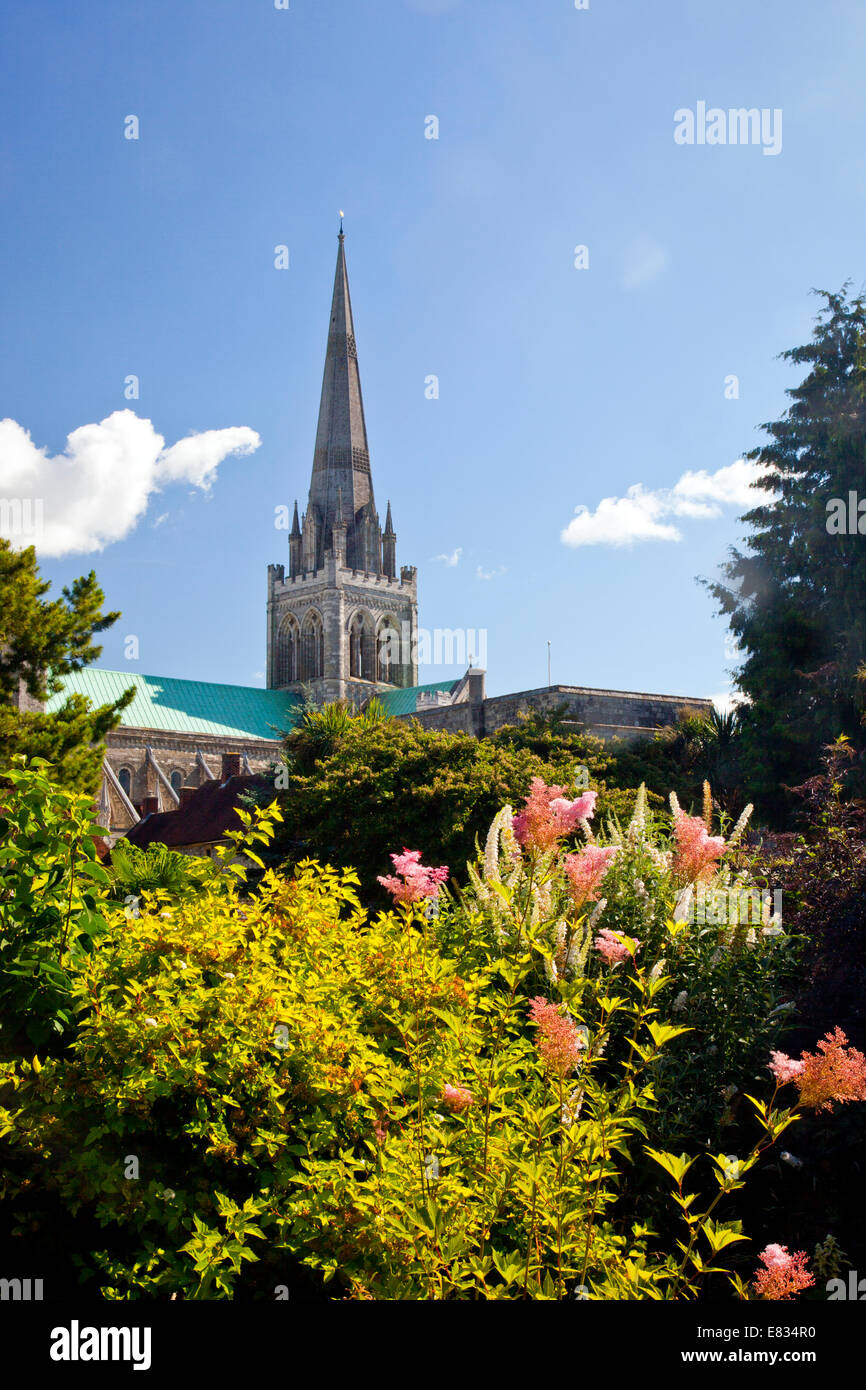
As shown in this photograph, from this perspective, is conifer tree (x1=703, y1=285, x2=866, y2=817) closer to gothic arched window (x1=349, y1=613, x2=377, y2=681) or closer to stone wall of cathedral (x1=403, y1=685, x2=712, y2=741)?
stone wall of cathedral (x1=403, y1=685, x2=712, y2=741)

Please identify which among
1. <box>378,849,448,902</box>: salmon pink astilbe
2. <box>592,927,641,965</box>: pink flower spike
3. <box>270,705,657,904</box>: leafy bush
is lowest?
<box>592,927,641,965</box>: pink flower spike

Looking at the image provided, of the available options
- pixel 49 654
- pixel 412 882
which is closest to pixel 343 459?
pixel 49 654

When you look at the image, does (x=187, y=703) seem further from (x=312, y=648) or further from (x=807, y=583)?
(x=807, y=583)

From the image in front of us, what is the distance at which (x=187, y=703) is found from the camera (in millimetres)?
80625

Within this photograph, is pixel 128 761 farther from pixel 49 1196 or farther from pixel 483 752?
pixel 49 1196

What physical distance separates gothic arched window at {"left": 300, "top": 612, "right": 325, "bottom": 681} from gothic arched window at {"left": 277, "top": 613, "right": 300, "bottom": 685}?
1.90 ft

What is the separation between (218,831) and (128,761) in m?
34.2

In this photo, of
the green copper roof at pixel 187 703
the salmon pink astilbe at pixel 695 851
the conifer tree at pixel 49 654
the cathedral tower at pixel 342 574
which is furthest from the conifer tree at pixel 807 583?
the cathedral tower at pixel 342 574

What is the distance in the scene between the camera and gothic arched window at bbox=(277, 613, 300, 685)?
97875 millimetres

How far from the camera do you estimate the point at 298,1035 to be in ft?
14.7

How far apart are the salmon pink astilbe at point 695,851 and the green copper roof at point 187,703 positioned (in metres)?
67.0

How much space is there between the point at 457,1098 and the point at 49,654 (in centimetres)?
2242

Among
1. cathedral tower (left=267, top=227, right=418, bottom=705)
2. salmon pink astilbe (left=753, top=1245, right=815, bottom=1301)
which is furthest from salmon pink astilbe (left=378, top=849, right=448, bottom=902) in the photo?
cathedral tower (left=267, top=227, right=418, bottom=705)

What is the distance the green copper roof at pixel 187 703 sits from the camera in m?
76.4
